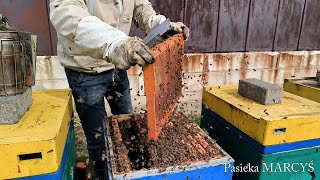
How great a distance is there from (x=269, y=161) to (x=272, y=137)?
0.65ft

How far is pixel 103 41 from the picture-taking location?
1.67 metres

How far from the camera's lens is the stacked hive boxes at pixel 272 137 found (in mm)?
2008

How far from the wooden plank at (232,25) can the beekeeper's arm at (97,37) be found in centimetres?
340

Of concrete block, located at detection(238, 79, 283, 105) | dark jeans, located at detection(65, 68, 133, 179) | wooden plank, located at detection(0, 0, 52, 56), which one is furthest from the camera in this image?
wooden plank, located at detection(0, 0, 52, 56)

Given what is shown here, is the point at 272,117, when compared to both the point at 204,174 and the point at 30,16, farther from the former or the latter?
the point at 30,16

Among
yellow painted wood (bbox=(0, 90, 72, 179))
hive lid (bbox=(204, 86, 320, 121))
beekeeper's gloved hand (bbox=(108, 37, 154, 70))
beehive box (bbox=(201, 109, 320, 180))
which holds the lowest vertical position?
beehive box (bbox=(201, 109, 320, 180))

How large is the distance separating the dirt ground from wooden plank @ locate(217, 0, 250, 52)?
2.91 meters

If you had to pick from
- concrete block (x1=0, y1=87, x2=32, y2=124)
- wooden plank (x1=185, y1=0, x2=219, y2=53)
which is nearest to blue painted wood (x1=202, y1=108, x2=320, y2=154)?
concrete block (x1=0, y1=87, x2=32, y2=124)

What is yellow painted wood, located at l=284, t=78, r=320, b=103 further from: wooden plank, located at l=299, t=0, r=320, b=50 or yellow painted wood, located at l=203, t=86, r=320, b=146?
wooden plank, located at l=299, t=0, r=320, b=50

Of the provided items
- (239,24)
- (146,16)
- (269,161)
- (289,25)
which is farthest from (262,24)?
(269,161)

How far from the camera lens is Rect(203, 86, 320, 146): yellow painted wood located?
6.50 ft

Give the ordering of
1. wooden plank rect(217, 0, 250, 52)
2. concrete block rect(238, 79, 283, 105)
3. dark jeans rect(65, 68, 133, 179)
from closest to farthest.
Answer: concrete block rect(238, 79, 283, 105) < dark jeans rect(65, 68, 133, 179) < wooden plank rect(217, 0, 250, 52)

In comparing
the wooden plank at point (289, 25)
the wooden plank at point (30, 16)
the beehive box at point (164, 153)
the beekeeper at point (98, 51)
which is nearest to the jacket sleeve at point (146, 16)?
the beekeeper at point (98, 51)

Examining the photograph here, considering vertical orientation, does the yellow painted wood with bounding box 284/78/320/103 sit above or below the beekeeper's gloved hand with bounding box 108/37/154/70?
below
